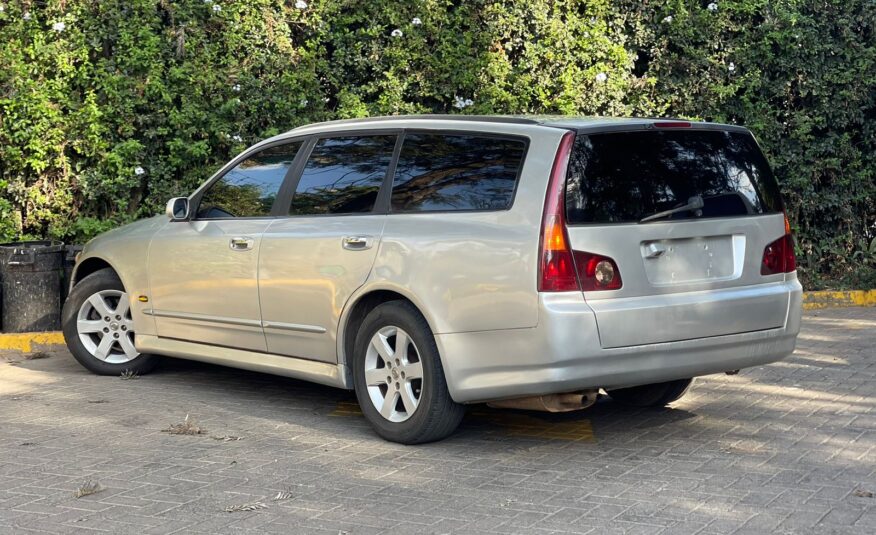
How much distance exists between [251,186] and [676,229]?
115 inches

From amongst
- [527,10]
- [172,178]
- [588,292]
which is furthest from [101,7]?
[588,292]

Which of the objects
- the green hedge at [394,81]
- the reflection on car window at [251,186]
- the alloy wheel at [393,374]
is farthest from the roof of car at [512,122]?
the green hedge at [394,81]

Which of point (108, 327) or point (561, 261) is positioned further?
point (108, 327)

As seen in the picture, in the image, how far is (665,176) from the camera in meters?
6.58

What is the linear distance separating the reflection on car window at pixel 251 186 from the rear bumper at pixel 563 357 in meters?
1.92

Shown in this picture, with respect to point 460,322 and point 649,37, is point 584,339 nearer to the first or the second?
point 460,322

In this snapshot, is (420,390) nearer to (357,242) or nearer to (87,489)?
(357,242)

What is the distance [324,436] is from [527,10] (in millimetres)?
7189

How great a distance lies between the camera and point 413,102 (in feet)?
42.8

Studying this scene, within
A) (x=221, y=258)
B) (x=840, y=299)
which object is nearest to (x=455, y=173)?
(x=221, y=258)

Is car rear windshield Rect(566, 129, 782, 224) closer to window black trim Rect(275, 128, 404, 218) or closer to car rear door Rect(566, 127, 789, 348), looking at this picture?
car rear door Rect(566, 127, 789, 348)

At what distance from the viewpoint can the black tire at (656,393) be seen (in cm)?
759

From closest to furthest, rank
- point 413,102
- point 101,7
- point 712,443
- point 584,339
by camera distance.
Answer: point 584,339 → point 712,443 → point 101,7 → point 413,102

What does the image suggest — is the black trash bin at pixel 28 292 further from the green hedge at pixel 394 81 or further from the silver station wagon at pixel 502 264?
the silver station wagon at pixel 502 264
